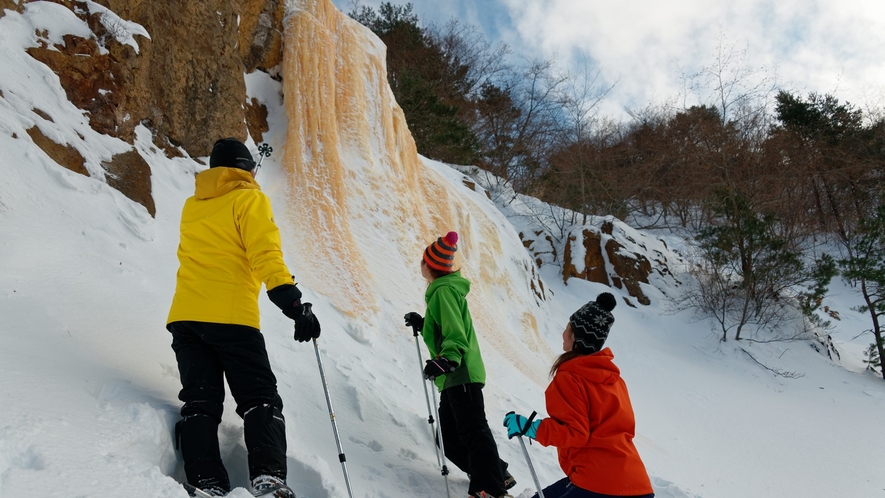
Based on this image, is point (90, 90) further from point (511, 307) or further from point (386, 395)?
point (511, 307)

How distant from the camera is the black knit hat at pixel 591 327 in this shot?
268 cm

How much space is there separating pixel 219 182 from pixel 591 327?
82.8 inches

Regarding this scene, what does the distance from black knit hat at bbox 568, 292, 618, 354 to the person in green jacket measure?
2.49 ft

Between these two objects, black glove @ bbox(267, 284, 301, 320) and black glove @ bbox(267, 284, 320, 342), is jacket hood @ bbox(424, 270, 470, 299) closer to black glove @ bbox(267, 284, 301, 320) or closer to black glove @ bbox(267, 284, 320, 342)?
black glove @ bbox(267, 284, 320, 342)

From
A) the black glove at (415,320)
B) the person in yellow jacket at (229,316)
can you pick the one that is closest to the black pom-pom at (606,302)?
the black glove at (415,320)

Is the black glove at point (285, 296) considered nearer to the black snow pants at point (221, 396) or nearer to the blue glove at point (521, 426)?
the black snow pants at point (221, 396)

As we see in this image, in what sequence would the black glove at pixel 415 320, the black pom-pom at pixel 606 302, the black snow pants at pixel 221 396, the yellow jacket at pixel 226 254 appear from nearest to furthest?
1. the black snow pants at pixel 221 396
2. the yellow jacket at pixel 226 254
3. the black pom-pom at pixel 606 302
4. the black glove at pixel 415 320

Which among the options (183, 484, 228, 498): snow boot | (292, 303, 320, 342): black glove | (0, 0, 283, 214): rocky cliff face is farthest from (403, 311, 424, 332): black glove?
(0, 0, 283, 214): rocky cliff face

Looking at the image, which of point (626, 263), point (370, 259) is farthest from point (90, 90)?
point (626, 263)

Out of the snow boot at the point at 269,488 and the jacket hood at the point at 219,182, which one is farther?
the jacket hood at the point at 219,182

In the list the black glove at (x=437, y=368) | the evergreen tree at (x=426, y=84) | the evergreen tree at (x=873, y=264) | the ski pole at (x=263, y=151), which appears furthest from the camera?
the evergreen tree at (x=426, y=84)

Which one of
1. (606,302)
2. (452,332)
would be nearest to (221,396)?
(452,332)

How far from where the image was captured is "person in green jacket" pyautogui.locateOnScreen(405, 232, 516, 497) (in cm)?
312

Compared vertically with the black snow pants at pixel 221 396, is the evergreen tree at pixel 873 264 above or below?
above
